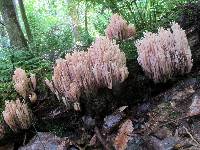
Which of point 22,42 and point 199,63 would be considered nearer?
point 199,63

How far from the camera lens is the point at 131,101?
3.29 metres

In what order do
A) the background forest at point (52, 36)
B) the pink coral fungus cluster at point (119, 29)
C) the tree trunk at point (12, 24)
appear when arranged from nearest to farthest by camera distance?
the background forest at point (52, 36) < the pink coral fungus cluster at point (119, 29) < the tree trunk at point (12, 24)

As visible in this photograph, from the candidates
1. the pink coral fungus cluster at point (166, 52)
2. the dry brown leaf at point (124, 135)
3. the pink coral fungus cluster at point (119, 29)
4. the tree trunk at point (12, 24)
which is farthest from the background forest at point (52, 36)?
the dry brown leaf at point (124, 135)

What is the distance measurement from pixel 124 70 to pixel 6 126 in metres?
1.40

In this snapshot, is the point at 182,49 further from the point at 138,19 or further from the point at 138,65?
the point at 138,19

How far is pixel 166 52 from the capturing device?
120 inches

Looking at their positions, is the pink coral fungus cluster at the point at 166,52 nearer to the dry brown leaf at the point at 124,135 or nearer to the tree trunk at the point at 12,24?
the dry brown leaf at the point at 124,135

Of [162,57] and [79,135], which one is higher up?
[162,57]

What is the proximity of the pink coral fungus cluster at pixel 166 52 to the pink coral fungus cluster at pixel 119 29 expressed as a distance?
4.83 ft

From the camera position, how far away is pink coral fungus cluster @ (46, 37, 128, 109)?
3047mm

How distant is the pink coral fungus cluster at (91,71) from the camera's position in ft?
10.00

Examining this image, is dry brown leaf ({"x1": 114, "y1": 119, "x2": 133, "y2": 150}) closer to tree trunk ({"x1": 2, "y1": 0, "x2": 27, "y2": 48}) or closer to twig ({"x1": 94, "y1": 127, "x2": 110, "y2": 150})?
twig ({"x1": 94, "y1": 127, "x2": 110, "y2": 150})

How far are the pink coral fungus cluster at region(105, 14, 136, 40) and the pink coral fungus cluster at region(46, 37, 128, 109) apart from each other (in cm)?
143

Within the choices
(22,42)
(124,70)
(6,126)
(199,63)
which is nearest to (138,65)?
(124,70)
